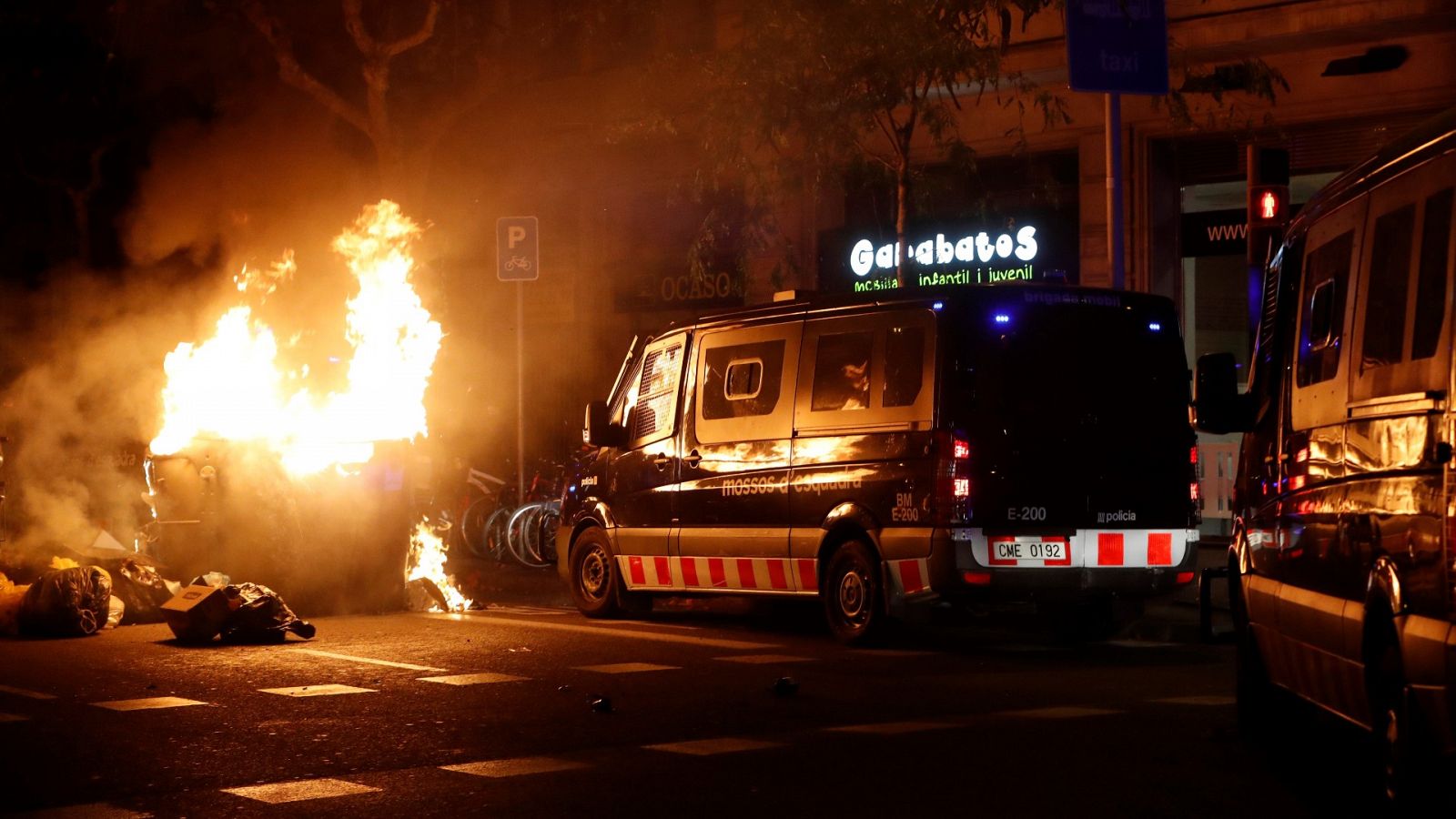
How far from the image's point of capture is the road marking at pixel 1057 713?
8930mm

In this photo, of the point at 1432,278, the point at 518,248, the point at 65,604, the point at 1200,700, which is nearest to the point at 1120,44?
the point at 1200,700

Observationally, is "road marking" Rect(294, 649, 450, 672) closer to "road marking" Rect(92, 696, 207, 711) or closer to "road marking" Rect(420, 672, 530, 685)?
"road marking" Rect(420, 672, 530, 685)

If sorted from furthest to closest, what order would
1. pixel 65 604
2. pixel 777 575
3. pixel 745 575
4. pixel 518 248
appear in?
pixel 518 248 → pixel 745 575 → pixel 777 575 → pixel 65 604

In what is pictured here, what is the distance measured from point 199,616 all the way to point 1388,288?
27.8 ft

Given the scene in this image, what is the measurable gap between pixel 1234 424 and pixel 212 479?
891 cm

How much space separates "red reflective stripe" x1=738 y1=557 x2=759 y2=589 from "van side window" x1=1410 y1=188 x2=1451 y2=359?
772 cm

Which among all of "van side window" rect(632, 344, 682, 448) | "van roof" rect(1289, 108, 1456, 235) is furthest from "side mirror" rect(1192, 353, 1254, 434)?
"van side window" rect(632, 344, 682, 448)

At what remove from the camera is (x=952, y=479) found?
11641 mm

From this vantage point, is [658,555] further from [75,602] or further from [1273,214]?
[1273,214]

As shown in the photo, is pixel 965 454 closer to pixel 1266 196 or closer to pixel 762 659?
pixel 762 659

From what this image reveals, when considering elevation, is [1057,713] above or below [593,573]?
below

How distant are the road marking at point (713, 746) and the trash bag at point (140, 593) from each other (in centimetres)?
696

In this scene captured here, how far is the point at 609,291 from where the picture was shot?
27.4 m

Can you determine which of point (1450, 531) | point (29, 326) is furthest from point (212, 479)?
point (29, 326)
